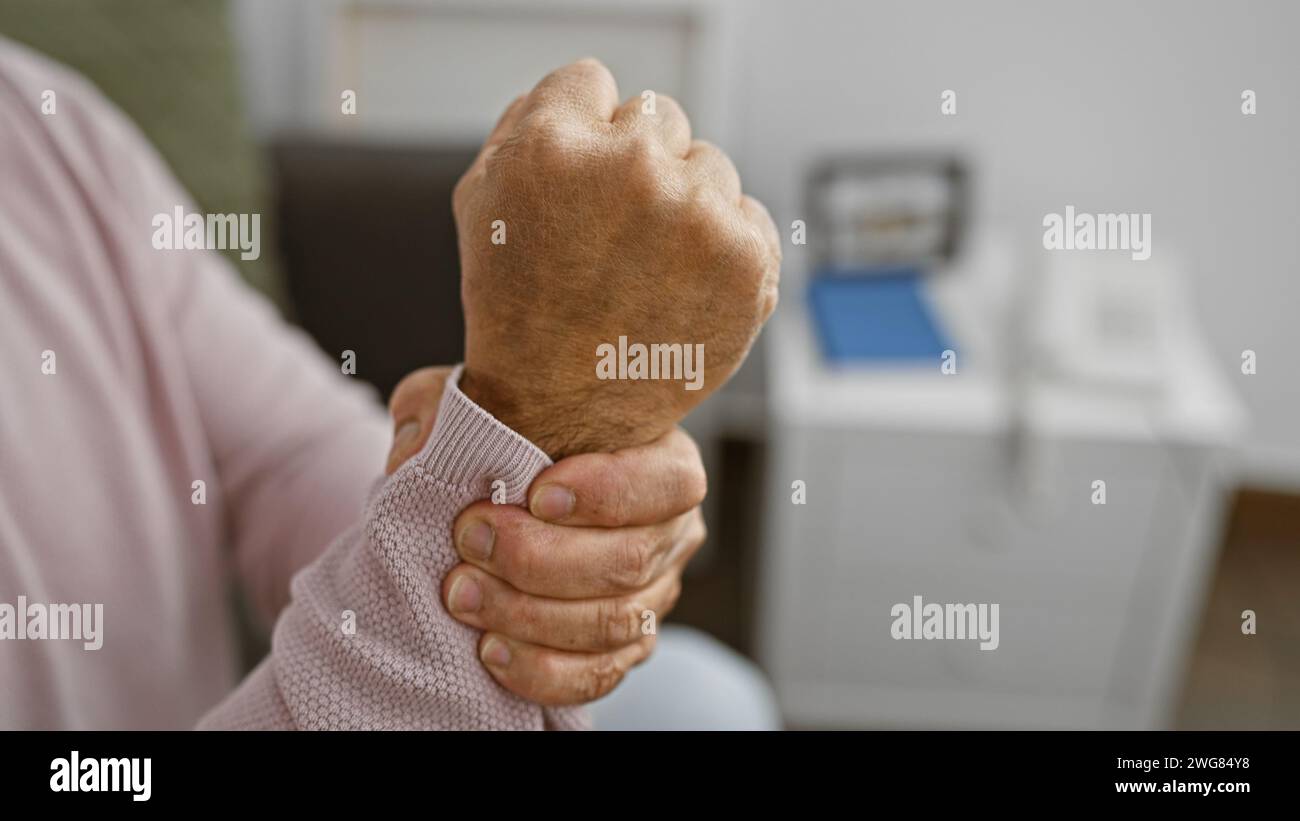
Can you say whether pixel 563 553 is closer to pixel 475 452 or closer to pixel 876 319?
pixel 475 452

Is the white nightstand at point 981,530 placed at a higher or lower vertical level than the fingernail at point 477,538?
lower

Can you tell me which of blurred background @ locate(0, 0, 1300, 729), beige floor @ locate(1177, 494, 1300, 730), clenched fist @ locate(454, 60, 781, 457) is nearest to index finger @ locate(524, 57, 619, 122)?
clenched fist @ locate(454, 60, 781, 457)

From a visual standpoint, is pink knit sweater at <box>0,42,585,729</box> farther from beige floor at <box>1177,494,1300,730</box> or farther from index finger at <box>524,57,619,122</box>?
beige floor at <box>1177,494,1300,730</box>

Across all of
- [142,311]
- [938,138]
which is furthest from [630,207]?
[938,138]

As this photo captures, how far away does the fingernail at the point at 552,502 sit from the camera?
1.14 ft

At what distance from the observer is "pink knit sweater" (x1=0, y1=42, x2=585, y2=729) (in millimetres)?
526

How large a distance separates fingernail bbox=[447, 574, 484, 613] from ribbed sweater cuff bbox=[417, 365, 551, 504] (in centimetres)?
3

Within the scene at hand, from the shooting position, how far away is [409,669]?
0.36 m

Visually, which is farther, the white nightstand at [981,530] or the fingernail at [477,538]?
the white nightstand at [981,530]

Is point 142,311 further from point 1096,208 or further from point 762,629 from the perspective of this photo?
point 1096,208

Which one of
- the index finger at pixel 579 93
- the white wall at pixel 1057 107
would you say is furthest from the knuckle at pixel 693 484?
the white wall at pixel 1057 107

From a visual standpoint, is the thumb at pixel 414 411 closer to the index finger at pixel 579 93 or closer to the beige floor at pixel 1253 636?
the index finger at pixel 579 93

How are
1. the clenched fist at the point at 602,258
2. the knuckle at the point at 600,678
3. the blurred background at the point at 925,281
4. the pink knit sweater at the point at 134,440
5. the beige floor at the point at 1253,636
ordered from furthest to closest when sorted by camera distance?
1. the beige floor at the point at 1253,636
2. the blurred background at the point at 925,281
3. the pink knit sweater at the point at 134,440
4. the knuckle at the point at 600,678
5. the clenched fist at the point at 602,258

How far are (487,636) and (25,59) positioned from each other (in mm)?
465
